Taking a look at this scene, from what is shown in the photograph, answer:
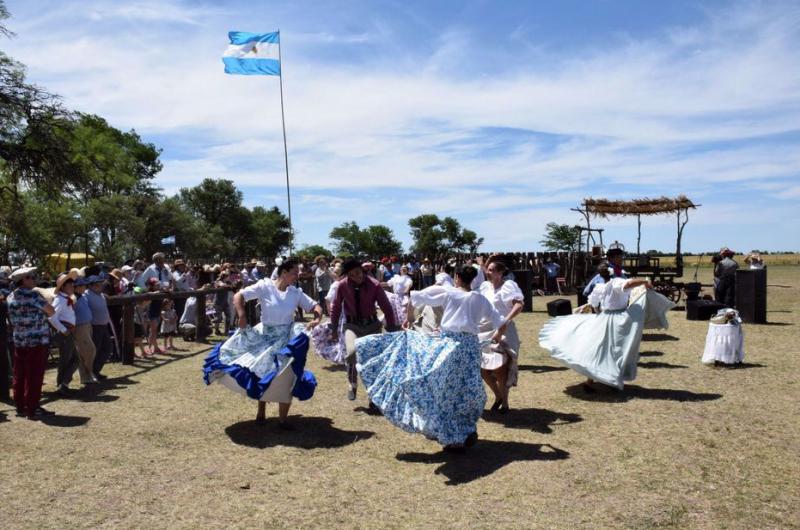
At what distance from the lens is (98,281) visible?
10.2m

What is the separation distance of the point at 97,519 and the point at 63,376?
5.09m

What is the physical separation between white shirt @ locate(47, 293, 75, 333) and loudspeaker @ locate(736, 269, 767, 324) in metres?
14.6

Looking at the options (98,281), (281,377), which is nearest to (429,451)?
(281,377)

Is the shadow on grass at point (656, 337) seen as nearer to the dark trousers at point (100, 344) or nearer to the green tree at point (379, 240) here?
the dark trousers at point (100, 344)

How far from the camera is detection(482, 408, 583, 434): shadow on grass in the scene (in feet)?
23.9

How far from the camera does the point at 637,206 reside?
24828mm

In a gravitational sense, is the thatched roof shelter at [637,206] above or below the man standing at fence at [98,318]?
above

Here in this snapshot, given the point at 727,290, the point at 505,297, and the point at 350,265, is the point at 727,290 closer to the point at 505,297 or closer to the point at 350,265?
the point at 505,297

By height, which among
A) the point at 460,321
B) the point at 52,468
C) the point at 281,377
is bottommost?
the point at 52,468

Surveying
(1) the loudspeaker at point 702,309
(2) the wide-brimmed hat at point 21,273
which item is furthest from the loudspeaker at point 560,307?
(2) the wide-brimmed hat at point 21,273

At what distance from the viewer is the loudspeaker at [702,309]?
16.8 metres

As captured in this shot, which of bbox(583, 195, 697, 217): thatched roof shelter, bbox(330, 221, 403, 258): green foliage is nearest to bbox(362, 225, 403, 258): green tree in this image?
bbox(330, 221, 403, 258): green foliage

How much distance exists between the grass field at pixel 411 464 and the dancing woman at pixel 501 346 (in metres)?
0.36

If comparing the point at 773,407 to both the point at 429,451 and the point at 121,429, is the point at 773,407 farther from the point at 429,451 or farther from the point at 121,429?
the point at 121,429
